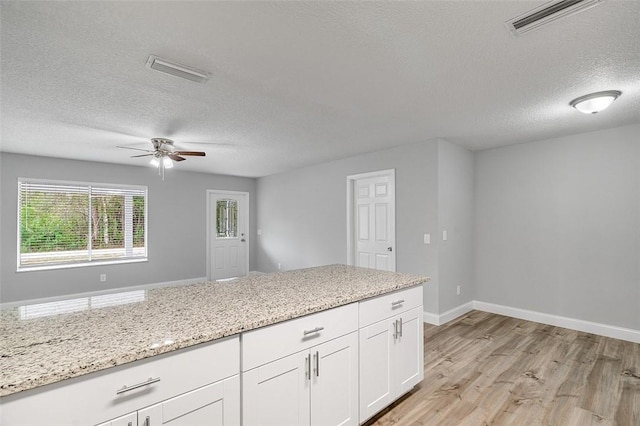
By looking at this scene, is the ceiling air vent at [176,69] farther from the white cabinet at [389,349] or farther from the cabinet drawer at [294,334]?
the white cabinet at [389,349]

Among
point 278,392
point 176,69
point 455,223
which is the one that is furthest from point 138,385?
point 455,223

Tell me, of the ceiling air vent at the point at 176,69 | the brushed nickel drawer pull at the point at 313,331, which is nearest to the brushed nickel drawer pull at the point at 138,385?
the brushed nickel drawer pull at the point at 313,331

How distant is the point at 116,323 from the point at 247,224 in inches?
244

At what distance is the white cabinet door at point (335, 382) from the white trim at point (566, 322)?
3.45 metres

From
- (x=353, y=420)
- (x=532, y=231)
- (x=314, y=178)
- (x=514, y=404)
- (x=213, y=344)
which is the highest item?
(x=314, y=178)

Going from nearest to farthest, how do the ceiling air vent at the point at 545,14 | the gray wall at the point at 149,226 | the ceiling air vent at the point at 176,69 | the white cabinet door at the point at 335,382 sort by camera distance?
the ceiling air vent at the point at 545,14 < the white cabinet door at the point at 335,382 < the ceiling air vent at the point at 176,69 < the gray wall at the point at 149,226

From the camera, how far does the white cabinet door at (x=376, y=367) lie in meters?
1.93

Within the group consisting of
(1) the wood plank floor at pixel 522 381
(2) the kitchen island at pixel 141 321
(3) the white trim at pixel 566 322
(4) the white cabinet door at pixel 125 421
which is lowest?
(1) the wood plank floor at pixel 522 381

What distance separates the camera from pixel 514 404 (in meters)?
2.27

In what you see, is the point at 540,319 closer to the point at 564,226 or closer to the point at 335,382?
the point at 564,226

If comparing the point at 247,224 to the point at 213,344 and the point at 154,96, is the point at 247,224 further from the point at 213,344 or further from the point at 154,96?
the point at 213,344

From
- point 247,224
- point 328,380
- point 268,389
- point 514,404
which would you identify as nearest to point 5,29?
point 268,389

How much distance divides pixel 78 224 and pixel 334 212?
4429 millimetres

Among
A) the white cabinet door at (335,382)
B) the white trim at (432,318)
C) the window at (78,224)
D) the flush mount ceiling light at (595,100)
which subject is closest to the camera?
the white cabinet door at (335,382)
